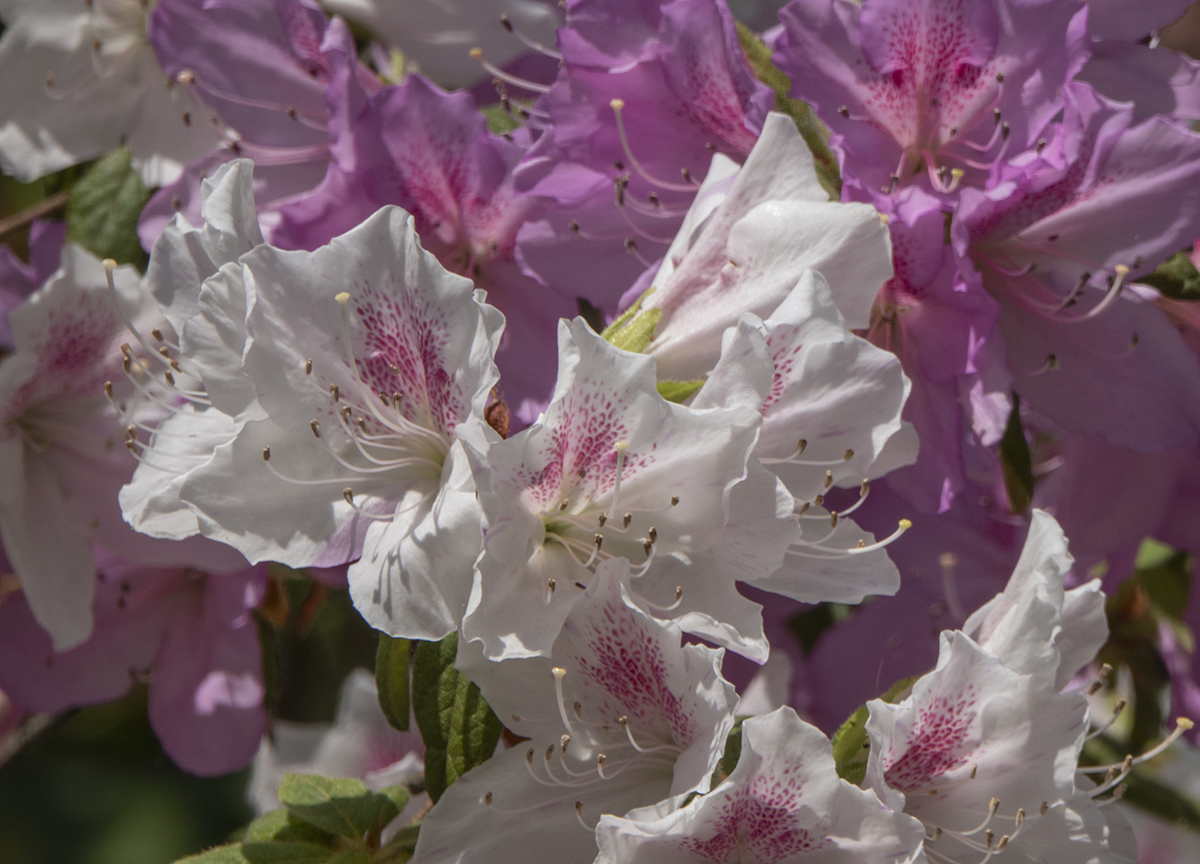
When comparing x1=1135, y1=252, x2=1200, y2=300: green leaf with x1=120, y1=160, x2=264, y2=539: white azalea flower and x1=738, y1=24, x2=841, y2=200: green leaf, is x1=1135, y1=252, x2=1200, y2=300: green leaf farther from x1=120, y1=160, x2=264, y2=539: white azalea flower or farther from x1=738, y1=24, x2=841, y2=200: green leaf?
x1=120, y1=160, x2=264, y2=539: white azalea flower

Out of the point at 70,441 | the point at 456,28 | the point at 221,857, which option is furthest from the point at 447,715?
the point at 456,28

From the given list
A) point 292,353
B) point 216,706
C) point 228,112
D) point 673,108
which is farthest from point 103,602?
point 673,108

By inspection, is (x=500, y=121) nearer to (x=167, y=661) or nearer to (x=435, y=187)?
(x=435, y=187)

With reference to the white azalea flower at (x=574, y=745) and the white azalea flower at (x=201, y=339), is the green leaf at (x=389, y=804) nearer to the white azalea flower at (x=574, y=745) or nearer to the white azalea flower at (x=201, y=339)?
the white azalea flower at (x=574, y=745)

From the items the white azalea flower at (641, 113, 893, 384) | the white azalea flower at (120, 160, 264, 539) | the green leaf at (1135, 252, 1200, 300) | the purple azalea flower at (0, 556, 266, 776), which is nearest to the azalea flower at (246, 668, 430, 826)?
the purple azalea flower at (0, 556, 266, 776)

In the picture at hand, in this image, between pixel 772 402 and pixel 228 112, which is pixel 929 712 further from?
pixel 228 112

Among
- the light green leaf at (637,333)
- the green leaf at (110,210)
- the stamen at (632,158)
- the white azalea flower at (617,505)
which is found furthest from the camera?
the green leaf at (110,210)

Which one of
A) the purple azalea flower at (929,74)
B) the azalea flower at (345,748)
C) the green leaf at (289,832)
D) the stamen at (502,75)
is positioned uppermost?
the purple azalea flower at (929,74)

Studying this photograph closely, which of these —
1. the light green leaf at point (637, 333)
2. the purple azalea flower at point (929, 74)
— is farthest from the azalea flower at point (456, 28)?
the light green leaf at point (637, 333)

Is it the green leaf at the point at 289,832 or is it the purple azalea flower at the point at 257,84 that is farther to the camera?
the purple azalea flower at the point at 257,84
